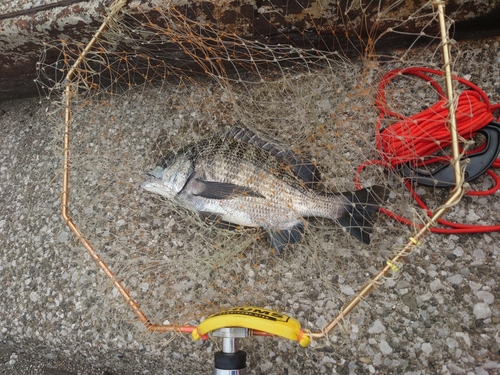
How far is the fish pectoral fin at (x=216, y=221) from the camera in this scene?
212 centimetres

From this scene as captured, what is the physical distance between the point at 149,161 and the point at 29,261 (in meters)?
1.04

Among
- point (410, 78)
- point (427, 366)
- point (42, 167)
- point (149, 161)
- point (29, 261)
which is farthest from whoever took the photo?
point (42, 167)

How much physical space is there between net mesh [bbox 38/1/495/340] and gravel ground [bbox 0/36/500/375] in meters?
0.01

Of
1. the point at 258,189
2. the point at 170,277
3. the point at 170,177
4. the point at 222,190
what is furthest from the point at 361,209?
the point at 170,277

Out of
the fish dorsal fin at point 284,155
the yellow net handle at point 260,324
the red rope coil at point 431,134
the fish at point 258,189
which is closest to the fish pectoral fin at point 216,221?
the fish at point 258,189

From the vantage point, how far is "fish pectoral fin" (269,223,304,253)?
2016 millimetres

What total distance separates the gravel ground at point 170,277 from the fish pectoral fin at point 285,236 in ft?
0.28

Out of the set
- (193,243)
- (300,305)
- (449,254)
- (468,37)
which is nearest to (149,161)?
(193,243)

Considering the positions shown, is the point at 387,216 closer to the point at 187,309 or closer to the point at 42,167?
the point at 187,309

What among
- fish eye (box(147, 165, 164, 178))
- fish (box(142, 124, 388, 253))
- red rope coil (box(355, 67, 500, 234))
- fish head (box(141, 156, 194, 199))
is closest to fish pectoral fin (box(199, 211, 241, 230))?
fish (box(142, 124, 388, 253))

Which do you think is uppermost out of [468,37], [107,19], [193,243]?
[107,19]

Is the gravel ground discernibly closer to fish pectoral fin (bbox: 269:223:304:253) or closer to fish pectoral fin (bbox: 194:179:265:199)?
fish pectoral fin (bbox: 269:223:304:253)

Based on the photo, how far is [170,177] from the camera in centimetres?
218

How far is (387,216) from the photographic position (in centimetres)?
202
